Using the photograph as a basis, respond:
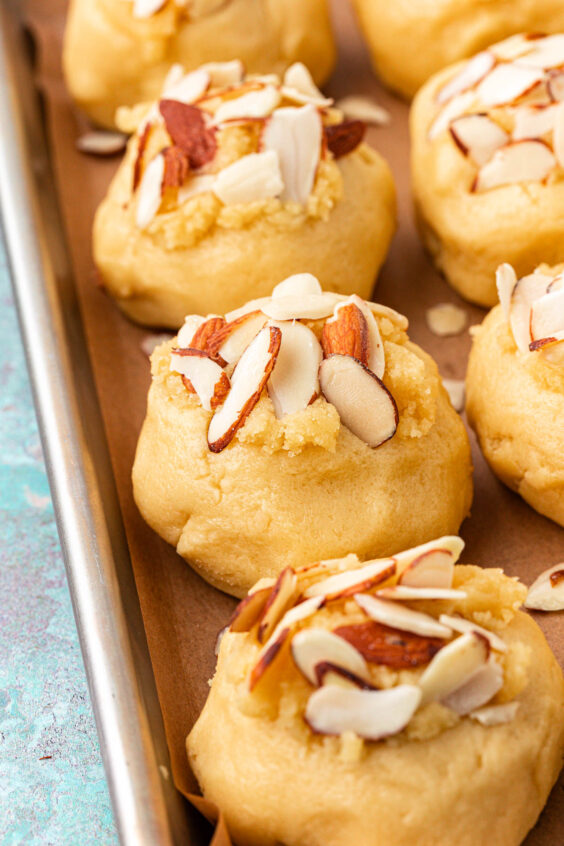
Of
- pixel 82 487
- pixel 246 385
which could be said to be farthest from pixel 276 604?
pixel 82 487

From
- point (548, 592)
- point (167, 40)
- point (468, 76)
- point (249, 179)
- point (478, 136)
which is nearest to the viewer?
point (548, 592)

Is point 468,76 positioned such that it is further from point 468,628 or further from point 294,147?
point 468,628

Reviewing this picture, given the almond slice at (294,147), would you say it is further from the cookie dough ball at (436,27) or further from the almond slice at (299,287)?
the cookie dough ball at (436,27)

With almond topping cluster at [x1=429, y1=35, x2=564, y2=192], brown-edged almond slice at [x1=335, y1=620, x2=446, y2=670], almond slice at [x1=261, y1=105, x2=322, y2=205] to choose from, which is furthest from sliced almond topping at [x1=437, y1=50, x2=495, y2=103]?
brown-edged almond slice at [x1=335, y1=620, x2=446, y2=670]

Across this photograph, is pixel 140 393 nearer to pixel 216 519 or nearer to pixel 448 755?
pixel 216 519

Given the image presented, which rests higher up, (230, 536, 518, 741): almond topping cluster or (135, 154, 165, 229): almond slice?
(135, 154, 165, 229): almond slice

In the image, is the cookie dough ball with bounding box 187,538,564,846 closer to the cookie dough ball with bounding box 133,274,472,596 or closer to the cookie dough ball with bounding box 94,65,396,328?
the cookie dough ball with bounding box 133,274,472,596
